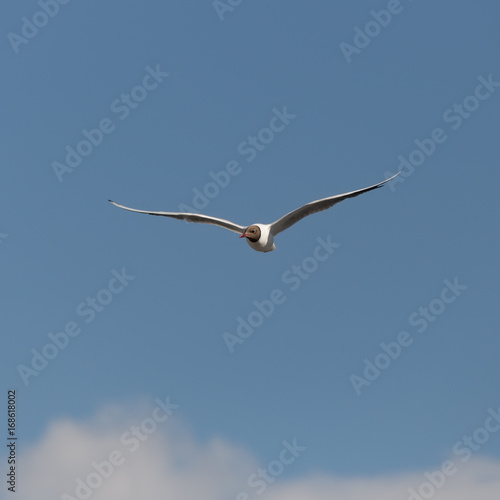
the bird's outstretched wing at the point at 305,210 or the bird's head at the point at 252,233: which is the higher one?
the bird's outstretched wing at the point at 305,210

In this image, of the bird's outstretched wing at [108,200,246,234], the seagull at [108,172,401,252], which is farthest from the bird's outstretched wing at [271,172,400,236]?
the bird's outstretched wing at [108,200,246,234]

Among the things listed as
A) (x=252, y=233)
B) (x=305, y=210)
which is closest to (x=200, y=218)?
(x=252, y=233)

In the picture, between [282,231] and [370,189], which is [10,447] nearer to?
[282,231]

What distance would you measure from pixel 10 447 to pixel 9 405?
5.36 feet

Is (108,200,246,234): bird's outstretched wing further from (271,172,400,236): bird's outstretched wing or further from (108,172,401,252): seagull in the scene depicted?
(271,172,400,236): bird's outstretched wing

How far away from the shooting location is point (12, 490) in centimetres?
4119

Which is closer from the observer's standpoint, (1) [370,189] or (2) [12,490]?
(1) [370,189]

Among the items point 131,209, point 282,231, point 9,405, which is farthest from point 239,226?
point 9,405

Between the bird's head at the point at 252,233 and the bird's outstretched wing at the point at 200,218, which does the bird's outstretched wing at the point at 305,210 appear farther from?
the bird's outstretched wing at the point at 200,218

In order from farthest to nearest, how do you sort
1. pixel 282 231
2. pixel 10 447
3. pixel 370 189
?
1. pixel 10 447
2. pixel 282 231
3. pixel 370 189

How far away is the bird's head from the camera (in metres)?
38.0

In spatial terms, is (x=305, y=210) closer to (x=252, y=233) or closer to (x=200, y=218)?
(x=252, y=233)

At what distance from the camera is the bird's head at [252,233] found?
3803 cm

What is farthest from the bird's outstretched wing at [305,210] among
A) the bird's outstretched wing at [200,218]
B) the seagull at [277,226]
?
the bird's outstretched wing at [200,218]
